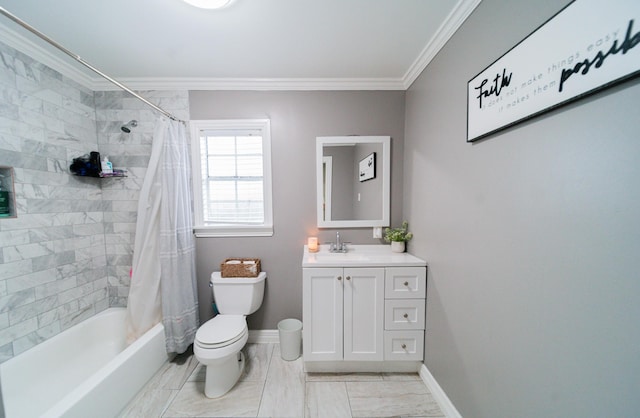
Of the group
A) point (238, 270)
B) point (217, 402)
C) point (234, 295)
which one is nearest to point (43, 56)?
point (238, 270)

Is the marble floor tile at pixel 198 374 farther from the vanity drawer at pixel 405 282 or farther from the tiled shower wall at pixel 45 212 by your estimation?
the vanity drawer at pixel 405 282

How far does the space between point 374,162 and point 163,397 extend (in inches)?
95.8

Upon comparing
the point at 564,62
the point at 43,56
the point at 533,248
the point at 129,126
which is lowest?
the point at 533,248

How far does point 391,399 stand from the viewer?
141 cm

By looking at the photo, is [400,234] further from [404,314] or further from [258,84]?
[258,84]

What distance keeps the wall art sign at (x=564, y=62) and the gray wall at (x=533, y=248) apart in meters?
0.05

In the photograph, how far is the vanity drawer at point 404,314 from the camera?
1548mm

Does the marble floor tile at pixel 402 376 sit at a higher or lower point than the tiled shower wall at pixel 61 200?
lower

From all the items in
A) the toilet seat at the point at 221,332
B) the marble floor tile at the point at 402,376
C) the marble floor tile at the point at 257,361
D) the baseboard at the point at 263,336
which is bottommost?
the marble floor tile at the point at 257,361

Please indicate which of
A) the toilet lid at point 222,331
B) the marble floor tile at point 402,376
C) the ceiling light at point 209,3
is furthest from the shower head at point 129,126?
the marble floor tile at point 402,376

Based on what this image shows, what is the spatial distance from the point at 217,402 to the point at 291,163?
188 centimetres

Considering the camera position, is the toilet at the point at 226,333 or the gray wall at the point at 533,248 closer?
the gray wall at the point at 533,248

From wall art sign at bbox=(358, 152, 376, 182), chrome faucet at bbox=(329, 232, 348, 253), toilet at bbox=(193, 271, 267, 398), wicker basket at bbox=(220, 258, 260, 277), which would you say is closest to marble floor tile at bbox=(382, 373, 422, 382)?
chrome faucet at bbox=(329, 232, 348, 253)

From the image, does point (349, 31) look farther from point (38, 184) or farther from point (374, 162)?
point (38, 184)
